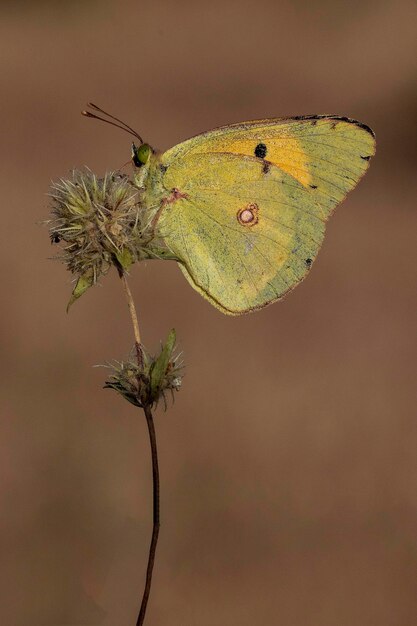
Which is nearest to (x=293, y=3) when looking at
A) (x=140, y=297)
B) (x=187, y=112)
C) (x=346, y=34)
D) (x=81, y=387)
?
(x=346, y=34)

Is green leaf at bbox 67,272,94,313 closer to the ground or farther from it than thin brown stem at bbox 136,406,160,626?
farther from it

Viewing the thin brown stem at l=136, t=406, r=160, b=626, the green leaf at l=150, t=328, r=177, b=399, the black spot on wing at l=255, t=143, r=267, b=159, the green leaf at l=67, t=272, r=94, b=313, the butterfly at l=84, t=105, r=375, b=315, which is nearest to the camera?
the thin brown stem at l=136, t=406, r=160, b=626

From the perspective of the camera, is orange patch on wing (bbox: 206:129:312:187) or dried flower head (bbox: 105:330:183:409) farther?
orange patch on wing (bbox: 206:129:312:187)

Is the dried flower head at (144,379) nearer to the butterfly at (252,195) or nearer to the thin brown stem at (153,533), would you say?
the thin brown stem at (153,533)

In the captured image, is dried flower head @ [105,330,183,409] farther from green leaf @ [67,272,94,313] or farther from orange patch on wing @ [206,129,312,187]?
orange patch on wing @ [206,129,312,187]

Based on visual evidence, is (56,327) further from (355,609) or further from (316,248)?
(316,248)

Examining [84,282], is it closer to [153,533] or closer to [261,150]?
[153,533]

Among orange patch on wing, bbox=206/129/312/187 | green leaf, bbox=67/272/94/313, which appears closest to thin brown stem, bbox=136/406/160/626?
green leaf, bbox=67/272/94/313

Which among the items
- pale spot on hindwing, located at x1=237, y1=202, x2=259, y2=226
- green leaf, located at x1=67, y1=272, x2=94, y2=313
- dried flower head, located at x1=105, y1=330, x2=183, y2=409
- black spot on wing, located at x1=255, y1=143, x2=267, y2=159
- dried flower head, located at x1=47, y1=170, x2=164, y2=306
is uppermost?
black spot on wing, located at x1=255, y1=143, x2=267, y2=159

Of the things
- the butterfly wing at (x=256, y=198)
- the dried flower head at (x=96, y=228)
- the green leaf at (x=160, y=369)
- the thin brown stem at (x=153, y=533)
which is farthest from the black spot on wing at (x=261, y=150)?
the thin brown stem at (x=153, y=533)
